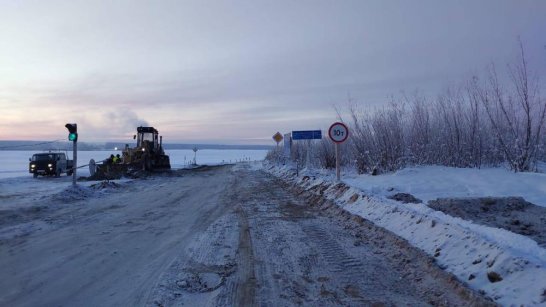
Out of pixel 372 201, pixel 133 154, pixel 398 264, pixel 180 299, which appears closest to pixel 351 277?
pixel 398 264

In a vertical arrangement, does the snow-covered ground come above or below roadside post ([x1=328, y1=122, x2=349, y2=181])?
below

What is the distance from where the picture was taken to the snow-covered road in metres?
4.94

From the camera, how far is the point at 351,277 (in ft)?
18.3

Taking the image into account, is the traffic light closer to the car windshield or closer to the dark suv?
the dark suv

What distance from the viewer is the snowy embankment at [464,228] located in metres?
4.41

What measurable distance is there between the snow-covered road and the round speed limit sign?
3.84 m

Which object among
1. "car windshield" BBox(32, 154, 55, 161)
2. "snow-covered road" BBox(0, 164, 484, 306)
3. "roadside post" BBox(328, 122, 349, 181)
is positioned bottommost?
"snow-covered road" BBox(0, 164, 484, 306)

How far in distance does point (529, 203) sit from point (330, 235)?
4.02 m

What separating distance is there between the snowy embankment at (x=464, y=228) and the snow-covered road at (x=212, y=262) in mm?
284

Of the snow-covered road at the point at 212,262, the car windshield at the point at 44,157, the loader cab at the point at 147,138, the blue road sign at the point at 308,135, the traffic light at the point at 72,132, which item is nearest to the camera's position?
the snow-covered road at the point at 212,262

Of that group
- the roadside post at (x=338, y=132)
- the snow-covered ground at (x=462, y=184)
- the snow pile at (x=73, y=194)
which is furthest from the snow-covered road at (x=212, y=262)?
the roadside post at (x=338, y=132)

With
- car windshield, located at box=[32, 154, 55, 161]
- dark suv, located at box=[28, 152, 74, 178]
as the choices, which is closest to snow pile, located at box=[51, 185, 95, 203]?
dark suv, located at box=[28, 152, 74, 178]

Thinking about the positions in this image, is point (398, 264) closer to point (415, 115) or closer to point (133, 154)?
point (415, 115)

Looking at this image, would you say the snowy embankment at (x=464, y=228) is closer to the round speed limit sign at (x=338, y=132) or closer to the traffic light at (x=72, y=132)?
the round speed limit sign at (x=338, y=132)
